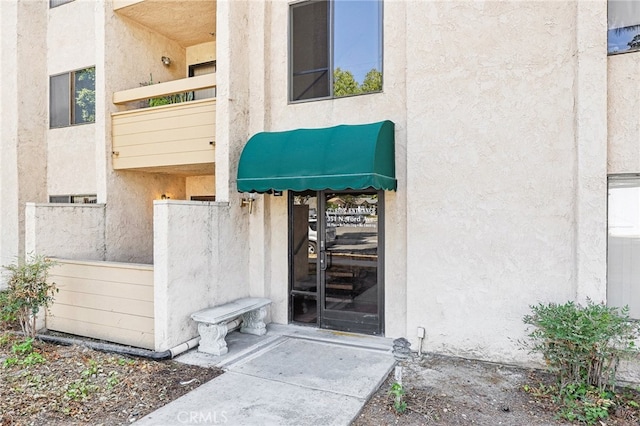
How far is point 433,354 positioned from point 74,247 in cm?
804

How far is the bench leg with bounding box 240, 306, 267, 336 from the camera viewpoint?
782 centimetres

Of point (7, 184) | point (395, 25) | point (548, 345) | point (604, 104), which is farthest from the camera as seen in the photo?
point (7, 184)

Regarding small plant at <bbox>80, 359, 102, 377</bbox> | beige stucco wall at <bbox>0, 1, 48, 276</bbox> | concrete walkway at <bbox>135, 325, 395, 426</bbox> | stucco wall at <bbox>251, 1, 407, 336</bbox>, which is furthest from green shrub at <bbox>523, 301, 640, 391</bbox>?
beige stucco wall at <bbox>0, 1, 48, 276</bbox>

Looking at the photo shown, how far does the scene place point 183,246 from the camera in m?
6.73

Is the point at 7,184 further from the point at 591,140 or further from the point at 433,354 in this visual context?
the point at 591,140

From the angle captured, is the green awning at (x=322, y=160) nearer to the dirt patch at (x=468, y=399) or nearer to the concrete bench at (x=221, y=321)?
the concrete bench at (x=221, y=321)

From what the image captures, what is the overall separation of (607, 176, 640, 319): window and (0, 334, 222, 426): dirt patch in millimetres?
6408

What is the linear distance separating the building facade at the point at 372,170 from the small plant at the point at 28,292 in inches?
21.0

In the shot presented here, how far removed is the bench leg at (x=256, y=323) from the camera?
782cm

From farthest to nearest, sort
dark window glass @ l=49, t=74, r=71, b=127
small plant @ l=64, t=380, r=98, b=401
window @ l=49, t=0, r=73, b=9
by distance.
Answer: window @ l=49, t=0, r=73, b=9
dark window glass @ l=49, t=74, r=71, b=127
small plant @ l=64, t=380, r=98, b=401

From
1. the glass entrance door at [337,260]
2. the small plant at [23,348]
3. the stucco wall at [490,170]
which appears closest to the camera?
the stucco wall at [490,170]

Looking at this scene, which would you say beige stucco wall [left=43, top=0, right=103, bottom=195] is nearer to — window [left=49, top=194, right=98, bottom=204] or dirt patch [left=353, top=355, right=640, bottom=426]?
window [left=49, top=194, right=98, bottom=204]

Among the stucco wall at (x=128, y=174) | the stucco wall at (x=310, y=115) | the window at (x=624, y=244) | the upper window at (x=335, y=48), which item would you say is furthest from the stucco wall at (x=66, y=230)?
the window at (x=624, y=244)

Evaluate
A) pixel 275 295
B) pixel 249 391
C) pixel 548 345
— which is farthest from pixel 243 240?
pixel 548 345
